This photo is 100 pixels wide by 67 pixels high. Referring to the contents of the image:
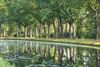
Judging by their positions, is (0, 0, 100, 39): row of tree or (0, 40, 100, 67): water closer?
(0, 40, 100, 67): water

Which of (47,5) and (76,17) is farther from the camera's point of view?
(47,5)

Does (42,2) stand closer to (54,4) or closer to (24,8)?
(54,4)

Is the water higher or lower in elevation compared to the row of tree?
lower

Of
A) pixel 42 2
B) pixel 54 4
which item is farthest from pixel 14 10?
pixel 54 4

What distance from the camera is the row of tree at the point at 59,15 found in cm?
7419

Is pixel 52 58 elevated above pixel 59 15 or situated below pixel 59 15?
below

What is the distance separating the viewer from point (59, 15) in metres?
94.4

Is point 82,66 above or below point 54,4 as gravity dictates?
below

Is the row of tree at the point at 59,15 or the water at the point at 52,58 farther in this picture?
the row of tree at the point at 59,15

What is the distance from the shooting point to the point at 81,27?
4097 inches

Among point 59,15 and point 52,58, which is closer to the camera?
point 52,58

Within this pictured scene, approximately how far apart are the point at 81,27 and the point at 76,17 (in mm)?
14205

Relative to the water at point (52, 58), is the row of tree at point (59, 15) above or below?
above

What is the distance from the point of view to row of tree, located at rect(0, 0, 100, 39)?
74188mm
